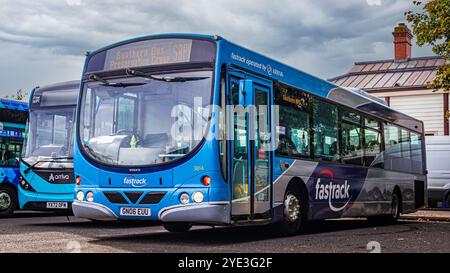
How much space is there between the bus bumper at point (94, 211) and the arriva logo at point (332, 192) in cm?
474

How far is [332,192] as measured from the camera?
14195mm

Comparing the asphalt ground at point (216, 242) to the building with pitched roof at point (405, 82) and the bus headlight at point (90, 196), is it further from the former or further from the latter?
the building with pitched roof at point (405, 82)

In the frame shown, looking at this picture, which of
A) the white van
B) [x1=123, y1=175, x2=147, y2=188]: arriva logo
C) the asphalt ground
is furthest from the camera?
the white van

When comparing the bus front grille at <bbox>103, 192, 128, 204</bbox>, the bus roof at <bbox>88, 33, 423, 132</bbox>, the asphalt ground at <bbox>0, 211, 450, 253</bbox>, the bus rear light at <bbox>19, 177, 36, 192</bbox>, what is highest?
the bus roof at <bbox>88, 33, 423, 132</bbox>

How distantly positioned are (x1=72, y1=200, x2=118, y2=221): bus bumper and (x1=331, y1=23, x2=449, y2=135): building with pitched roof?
2851 cm

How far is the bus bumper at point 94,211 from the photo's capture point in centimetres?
1037

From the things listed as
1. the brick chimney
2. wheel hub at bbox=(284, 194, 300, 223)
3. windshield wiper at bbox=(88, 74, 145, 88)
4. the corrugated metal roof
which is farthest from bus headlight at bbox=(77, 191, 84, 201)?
the brick chimney

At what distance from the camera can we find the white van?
26984 millimetres

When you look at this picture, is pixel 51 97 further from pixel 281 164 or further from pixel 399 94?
pixel 399 94

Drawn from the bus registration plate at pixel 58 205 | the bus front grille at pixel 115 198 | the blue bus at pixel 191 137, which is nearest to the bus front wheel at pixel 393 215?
the blue bus at pixel 191 137

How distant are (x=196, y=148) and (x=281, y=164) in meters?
2.45

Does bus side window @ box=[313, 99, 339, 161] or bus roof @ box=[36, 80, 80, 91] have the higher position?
bus roof @ box=[36, 80, 80, 91]

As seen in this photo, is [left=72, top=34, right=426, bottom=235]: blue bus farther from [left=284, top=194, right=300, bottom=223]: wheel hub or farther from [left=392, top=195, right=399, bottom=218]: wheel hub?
[left=392, top=195, right=399, bottom=218]: wheel hub

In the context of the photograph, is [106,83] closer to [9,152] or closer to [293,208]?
[293,208]
